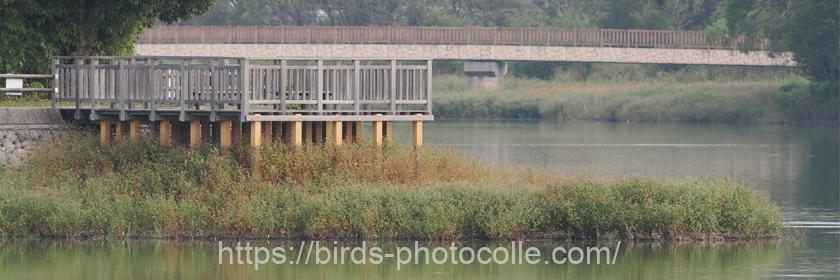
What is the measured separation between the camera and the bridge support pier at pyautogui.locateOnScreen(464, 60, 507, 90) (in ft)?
367

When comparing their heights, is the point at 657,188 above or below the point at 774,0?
below

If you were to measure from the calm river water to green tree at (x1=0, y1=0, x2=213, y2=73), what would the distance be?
778 cm

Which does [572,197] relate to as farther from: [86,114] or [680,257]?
[86,114]

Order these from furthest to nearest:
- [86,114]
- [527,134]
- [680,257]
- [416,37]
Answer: [416,37] → [527,134] → [86,114] → [680,257]

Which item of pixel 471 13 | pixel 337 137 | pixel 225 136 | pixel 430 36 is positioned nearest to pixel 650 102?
pixel 430 36

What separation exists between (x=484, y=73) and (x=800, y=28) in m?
24.4

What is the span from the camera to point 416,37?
107438mm

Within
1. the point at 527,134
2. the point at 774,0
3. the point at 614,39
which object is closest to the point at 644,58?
the point at 614,39

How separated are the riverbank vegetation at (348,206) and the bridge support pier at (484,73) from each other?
3039 inches

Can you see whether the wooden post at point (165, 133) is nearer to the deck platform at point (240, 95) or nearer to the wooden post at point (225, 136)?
the deck platform at point (240, 95)

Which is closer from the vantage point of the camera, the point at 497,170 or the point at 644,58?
the point at 497,170

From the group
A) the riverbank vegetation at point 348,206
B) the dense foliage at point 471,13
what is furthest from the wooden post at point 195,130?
the dense foliage at point 471,13

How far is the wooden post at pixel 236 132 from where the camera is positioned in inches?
1399

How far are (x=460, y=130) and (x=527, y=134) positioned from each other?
454 centimetres
